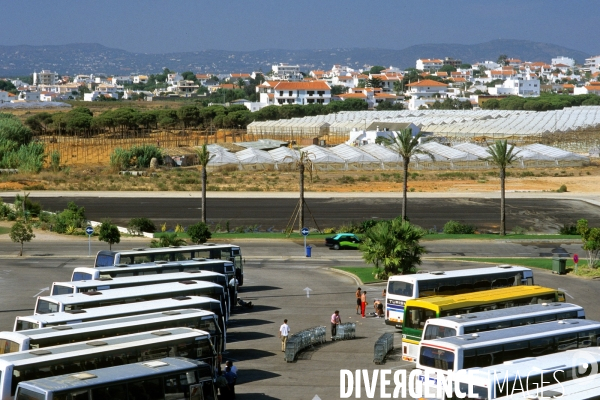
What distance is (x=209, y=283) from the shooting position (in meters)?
30.1

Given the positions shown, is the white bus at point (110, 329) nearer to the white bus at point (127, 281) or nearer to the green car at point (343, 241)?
the white bus at point (127, 281)

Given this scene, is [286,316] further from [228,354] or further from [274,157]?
[274,157]

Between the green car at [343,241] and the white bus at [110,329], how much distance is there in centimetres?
2861

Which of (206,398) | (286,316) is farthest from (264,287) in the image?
(206,398)

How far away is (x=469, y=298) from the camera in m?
28.8

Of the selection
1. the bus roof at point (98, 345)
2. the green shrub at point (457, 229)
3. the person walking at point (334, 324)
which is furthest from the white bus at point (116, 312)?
the green shrub at point (457, 229)

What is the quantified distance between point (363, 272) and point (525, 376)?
82.2 feet

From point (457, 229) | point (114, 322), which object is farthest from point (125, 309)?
point (457, 229)

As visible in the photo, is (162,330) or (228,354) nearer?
(162,330)

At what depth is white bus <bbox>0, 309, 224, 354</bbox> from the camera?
21.4 metres

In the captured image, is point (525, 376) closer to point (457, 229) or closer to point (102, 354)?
point (102, 354)

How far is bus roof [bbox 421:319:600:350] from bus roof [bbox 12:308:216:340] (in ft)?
23.5

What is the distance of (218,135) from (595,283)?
121m

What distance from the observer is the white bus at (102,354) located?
742 inches
